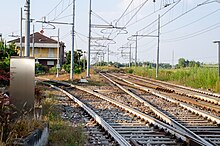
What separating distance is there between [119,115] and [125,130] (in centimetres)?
273

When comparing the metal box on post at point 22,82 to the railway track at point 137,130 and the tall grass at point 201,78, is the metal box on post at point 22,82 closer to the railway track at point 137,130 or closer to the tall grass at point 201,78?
the railway track at point 137,130

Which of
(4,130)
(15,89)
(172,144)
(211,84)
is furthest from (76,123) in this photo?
(211,84)

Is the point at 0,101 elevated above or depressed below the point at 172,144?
above

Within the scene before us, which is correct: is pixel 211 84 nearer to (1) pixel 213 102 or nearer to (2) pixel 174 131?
(1) pixel 213 102

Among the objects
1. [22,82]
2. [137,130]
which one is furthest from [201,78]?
[22,82]

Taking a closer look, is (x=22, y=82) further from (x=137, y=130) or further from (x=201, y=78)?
(x=201, y=78)

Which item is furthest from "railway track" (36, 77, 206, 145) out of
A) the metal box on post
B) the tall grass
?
the tall grass

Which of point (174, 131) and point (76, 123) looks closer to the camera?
point (174, 131)

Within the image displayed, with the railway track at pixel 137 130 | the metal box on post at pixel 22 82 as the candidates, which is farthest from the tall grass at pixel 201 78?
the metal box on post at pixel 22 82

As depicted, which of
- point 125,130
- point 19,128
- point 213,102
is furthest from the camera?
point 213,102

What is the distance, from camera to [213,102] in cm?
1634

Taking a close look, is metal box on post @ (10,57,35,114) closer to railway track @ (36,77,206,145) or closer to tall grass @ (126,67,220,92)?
railway track @ (36,77,206,145)

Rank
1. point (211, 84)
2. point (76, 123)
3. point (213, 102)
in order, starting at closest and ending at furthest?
point (76, 123), point (213, 102), point (211, 84)

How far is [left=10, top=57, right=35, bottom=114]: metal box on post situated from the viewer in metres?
8.37
